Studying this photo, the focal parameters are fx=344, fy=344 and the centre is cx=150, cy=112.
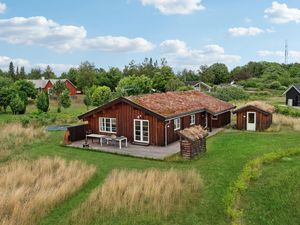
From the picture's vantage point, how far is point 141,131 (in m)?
21.8

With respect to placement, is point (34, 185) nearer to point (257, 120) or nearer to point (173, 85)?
point (257, 120)

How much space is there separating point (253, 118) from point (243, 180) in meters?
13.8

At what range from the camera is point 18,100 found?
1682 inches

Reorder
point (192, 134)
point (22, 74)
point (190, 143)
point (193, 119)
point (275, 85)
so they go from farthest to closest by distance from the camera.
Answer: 1. point (22, 74)
2. point (275, 85)
3. point (193, 119)
4. point (192, 134)
5. point (190, 143)

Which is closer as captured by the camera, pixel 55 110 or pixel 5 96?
pixel 5 96

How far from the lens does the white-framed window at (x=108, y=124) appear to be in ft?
75.4

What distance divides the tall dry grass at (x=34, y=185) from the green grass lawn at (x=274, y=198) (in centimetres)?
626

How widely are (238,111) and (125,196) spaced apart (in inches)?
670

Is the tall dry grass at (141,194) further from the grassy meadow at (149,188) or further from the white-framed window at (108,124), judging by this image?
the white-framed window at (108,124)

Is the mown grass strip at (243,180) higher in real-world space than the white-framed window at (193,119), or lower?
lower

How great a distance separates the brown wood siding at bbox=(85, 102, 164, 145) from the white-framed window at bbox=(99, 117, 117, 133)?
26cm

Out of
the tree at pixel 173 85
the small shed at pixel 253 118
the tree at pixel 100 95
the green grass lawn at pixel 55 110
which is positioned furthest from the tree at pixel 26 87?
the small shed at pixel 253 118

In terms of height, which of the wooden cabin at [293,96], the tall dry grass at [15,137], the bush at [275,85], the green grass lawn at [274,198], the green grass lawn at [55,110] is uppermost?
the bush at [275,85]

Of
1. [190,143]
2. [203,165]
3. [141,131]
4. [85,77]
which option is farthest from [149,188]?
[85,77]
